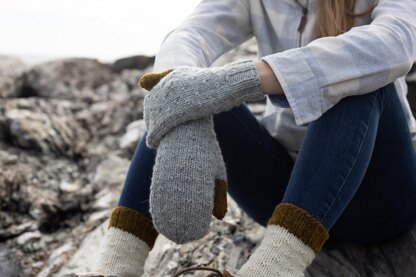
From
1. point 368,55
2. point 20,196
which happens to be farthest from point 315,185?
point 20,196

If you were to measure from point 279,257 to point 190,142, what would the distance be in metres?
0.32

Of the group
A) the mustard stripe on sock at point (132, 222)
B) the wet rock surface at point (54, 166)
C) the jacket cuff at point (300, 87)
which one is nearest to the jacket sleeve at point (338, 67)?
the jacket cuff at point (300, 87)

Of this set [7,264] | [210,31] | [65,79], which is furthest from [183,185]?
[65,79]

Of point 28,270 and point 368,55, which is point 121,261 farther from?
point 28,270

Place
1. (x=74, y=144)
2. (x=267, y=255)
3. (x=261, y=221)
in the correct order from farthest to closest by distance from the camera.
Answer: (x=74, y=144), (x=261, y=221), (x=267, y=255)

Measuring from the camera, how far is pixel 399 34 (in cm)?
118

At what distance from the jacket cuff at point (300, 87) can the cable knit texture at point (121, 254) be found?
536 mm

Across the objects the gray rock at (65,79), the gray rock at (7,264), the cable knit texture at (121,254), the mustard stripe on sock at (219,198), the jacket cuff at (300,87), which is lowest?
the gray rock at (65,79)

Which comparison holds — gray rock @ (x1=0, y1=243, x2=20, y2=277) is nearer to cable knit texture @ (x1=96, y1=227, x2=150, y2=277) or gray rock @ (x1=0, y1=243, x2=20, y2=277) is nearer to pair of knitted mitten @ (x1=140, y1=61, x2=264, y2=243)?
cable knit texture @ (x1=96, y1=227, x2=150, y2=277)

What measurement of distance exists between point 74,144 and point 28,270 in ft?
4.21

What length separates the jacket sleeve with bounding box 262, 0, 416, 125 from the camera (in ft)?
3.72

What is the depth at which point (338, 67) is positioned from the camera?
114 centimetres

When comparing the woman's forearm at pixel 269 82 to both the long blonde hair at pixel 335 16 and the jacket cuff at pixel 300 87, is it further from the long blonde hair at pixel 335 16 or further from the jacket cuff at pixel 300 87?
the long blonde hair at pixel 335 16

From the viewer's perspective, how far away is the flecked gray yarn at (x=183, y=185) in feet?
3.54
